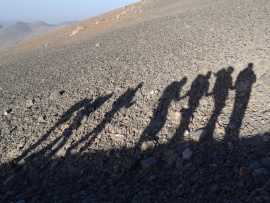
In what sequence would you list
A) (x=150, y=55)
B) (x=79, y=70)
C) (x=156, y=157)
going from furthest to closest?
(x=79, y=70), (x=150, y=55), (x=156, y=157)

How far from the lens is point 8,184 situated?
341 centimetres

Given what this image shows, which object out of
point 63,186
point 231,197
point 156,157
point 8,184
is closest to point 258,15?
point 156,157

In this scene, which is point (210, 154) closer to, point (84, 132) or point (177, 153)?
point (177, 153)

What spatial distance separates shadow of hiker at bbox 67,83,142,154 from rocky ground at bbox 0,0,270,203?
0.02m

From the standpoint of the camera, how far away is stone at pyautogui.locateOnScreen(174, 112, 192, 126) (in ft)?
12.1

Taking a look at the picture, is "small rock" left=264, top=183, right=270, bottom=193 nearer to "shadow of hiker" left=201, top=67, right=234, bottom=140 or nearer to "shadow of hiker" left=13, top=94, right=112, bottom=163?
"shadow of hiker" left=201, top=67, right=234, bottom=140

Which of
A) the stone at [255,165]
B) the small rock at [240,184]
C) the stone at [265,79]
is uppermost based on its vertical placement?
the stone at [265,79]

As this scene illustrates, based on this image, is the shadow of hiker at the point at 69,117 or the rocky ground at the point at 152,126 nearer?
the rocky ground at the point at 152,126

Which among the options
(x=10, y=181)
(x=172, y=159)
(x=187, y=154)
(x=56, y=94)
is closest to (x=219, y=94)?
(x=187, y=154)

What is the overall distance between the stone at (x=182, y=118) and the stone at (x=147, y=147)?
22.5 inches

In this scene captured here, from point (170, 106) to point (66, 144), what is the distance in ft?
6.52

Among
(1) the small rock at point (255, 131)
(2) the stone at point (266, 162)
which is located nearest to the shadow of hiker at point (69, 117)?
(1) the small rock at point (255, 131)

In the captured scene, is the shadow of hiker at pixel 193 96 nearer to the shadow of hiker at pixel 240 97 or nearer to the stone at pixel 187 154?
the stone at pixel 187 154

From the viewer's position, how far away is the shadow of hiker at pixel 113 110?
13.1 feet
